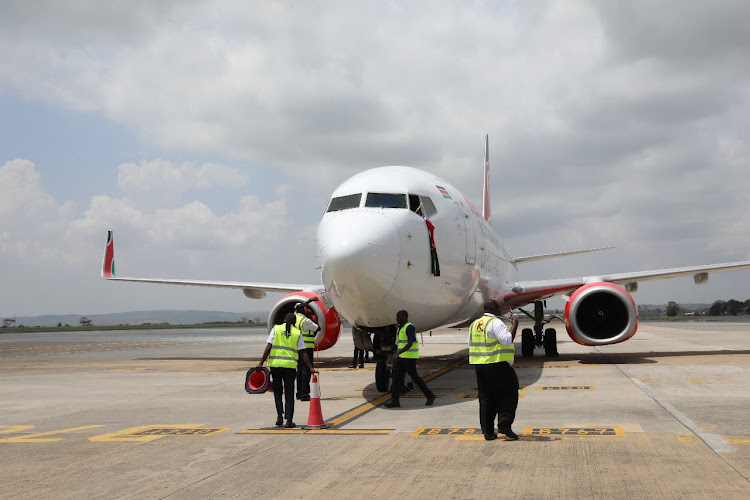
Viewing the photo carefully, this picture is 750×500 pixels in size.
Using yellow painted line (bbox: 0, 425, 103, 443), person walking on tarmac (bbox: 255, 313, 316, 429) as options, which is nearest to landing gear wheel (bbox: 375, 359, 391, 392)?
person walking on tarmac (bbox: 255, 313, 316, 429)

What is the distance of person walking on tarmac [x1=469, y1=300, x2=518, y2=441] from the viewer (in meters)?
7.34

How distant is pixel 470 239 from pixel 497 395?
637 centimetres

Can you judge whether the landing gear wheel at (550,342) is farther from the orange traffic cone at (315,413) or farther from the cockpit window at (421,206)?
the orange traffic cone at (315,413)

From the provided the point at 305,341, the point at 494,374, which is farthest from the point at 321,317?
the point at 494,374

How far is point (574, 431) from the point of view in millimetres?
7590

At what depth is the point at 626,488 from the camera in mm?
5176

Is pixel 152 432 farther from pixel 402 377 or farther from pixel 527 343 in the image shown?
pixel 527 343

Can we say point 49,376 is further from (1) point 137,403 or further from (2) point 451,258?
(2) point 451,258

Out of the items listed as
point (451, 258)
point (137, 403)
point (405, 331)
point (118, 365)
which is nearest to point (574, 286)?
point (451, 258)

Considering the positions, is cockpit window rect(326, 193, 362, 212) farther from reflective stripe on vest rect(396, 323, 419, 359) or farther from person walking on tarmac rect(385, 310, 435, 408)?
reflective stripe on vest rect(396, 323, 419, 359)

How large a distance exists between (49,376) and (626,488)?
15740 mm

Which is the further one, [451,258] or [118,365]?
[118,365]

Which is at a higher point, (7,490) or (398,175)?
(398,175)

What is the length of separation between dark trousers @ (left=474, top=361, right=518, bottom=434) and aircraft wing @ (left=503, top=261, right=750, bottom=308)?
11163 millimetres
